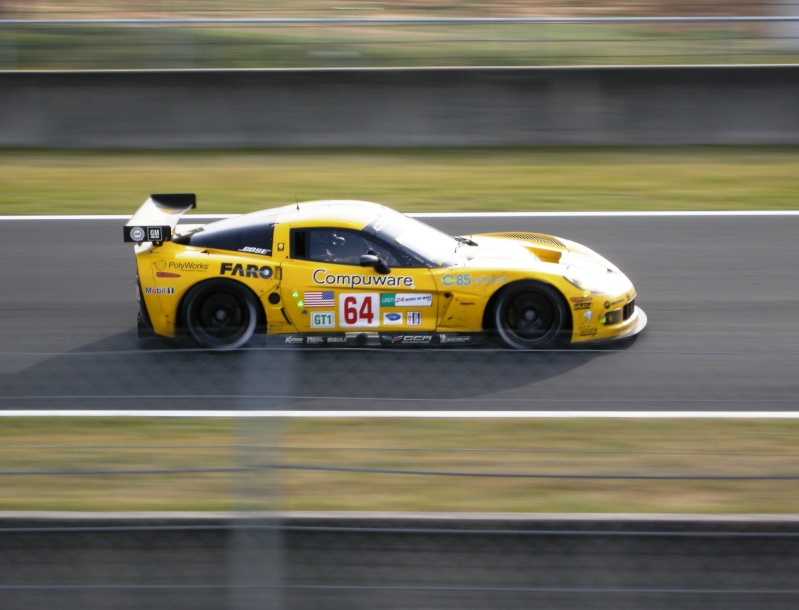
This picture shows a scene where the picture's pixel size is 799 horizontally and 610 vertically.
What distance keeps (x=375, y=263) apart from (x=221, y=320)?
1340 mm

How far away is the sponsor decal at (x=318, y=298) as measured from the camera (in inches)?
304

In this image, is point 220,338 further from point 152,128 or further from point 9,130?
point 9,130

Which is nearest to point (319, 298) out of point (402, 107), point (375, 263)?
point (375, 263)

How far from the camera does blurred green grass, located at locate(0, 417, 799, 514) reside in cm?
500

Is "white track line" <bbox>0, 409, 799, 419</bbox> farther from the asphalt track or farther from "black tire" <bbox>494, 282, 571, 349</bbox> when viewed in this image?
"black tire" <bbox>494, 282, 571, 349</bbox>

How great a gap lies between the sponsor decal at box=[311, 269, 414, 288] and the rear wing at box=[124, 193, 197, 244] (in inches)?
53.1

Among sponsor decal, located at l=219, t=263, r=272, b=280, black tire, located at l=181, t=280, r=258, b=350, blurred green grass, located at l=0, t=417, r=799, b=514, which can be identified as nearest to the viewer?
blurred green grass, located at l=0, t=417, r=799, b=514

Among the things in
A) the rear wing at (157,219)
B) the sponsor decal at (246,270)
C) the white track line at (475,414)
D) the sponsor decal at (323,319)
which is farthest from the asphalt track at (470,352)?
the rear wing at (157,219)

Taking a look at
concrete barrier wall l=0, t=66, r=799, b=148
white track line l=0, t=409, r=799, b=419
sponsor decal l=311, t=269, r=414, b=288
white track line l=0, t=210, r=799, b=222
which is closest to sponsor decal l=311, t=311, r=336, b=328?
sponsor decal l=311, t=269, r=414, b=288

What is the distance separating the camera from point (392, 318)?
771 cm

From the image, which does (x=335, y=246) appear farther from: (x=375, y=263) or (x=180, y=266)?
(x=180, y=266)

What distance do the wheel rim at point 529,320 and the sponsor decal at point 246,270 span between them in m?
1.82

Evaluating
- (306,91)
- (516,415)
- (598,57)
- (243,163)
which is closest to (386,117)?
(306,91)

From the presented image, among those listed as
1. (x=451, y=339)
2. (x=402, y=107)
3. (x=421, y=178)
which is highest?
(x=402, y=107)
